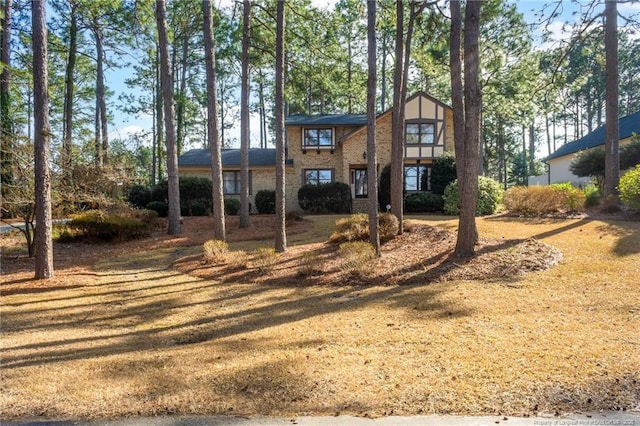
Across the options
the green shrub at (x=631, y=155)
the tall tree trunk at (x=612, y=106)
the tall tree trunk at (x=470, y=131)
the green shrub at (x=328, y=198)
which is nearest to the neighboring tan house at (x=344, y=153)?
the green shrub at (x=328, y=198)

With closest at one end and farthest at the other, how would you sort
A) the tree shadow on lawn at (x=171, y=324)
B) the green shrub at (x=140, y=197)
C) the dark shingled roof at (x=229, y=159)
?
1. the tree shadow on lawn at (x=171, y=324)
2. the green shrub at (x=140, y=197)
3. the dark shingled roof at (x=229, y=159)

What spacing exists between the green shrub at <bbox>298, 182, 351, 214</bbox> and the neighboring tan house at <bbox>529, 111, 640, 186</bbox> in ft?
44.9

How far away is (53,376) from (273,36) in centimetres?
1407

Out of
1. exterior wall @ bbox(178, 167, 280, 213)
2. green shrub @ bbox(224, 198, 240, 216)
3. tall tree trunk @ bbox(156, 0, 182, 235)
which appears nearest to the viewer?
tall tree trunk @ bbox(156, 0, 182, 235)

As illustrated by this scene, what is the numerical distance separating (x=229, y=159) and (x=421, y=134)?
12.4 metres

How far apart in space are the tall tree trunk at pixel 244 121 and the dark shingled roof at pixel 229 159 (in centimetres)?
861

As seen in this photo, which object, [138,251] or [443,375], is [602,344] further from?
[138,251]

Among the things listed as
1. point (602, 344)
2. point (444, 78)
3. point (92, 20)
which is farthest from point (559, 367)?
point (444, 78)

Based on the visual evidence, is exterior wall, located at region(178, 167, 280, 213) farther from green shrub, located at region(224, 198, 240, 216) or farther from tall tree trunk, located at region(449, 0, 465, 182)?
tall tree trunk, located at region(449, 0, 465, 182)

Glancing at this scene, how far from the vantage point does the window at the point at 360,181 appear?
25078 mm

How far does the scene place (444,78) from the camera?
30.8 meters

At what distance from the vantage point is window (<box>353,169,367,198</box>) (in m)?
25.1

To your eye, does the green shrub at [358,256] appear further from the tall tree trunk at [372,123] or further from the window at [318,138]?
the window at [318,138]


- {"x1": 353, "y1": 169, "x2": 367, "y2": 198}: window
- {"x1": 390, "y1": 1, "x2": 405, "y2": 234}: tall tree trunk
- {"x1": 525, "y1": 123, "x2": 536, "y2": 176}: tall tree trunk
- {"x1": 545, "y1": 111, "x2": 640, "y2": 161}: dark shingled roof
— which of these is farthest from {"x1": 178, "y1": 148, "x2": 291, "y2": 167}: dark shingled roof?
{"x1": 525, "y1": 123, "x2": 536, "y2": 176}: tall tree trunk
